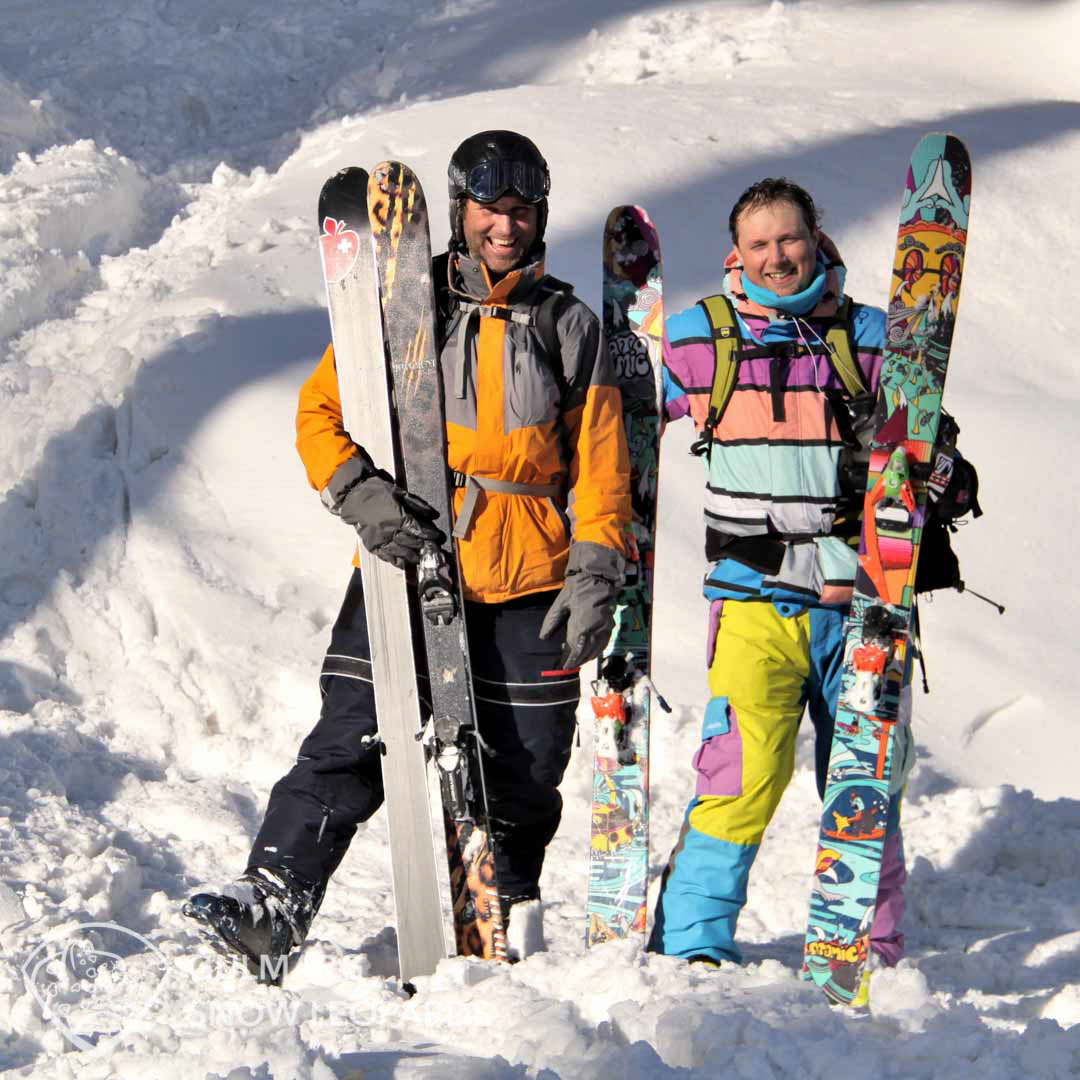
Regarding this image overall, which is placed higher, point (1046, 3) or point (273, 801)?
point (1046, 3)

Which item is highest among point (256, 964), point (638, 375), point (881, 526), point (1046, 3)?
point (1046, 3)

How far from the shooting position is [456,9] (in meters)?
13.5

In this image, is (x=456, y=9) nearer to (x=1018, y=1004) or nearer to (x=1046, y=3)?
(x=1046, y=3)

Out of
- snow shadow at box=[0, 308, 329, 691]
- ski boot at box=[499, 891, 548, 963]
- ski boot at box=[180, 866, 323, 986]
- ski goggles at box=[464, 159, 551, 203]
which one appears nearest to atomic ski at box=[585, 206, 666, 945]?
ski boot at box=[499, 891, 548, 963]

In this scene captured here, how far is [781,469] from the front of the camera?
11.6 ft

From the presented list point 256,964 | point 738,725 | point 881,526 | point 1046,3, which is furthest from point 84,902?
point 1046,3

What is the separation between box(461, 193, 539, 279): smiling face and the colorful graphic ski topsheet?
0.95 meters

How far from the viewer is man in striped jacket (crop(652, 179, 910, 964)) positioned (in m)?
3.49

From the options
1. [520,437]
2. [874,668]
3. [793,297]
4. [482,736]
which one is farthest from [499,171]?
[874,668]

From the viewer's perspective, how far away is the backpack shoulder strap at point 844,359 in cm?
358

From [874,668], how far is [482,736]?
100 cm

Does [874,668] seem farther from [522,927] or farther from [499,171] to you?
[499,171]

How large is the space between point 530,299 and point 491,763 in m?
1.18

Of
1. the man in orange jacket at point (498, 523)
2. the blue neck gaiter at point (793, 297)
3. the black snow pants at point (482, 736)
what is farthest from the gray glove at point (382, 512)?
the blue neck gaiter at point (793, 297)
